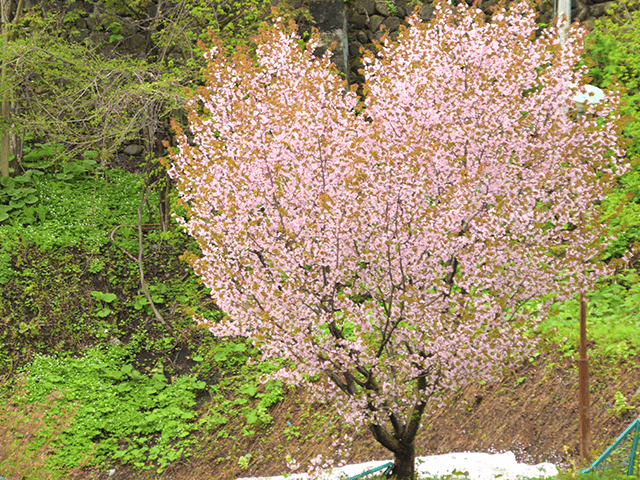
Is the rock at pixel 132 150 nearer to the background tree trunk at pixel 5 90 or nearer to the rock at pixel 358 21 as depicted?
the background tree trunk at pixel 5 90

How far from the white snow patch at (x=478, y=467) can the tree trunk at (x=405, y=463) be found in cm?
66

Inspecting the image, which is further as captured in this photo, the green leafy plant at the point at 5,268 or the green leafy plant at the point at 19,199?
the green leafy plant at the point at 19,199

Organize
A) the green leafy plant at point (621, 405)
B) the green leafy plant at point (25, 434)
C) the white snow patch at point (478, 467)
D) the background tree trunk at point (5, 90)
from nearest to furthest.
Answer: the white snow patch at point (478, 467)
the green leafy plant at point (621, 405)
the green leafy plant at point (25, 434)
the background tree trunk at point (5, 90)

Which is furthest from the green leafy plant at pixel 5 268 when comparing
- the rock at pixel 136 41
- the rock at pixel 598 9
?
the rock at pixel 598 9

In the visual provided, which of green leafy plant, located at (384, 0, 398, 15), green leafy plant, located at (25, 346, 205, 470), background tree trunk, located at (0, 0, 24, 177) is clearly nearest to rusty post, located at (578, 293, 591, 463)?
green leafy plant, located at (25, 346, 205, 470)

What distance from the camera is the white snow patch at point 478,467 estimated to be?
20.3 feet

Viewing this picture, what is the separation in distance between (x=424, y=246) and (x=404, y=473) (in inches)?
94.3

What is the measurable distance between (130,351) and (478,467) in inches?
241

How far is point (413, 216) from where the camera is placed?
462 centimetres

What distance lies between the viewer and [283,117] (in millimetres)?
5109

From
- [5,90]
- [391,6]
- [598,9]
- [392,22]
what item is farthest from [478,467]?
[5,90]

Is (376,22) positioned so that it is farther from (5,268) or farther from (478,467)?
(478,467)

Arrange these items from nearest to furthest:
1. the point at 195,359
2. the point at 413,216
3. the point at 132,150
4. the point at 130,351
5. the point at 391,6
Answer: the point at 413,216, the point at 195,359, the point at 130,351, the point at 391,6, the point at 132,150

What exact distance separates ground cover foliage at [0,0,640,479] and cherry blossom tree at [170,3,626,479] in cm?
252
